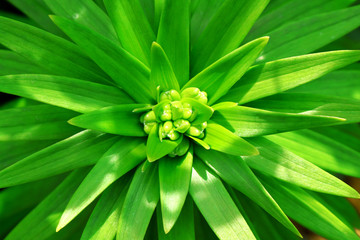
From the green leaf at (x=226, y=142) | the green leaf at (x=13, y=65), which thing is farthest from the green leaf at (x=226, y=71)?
the green leaf at (x=13, y=65)

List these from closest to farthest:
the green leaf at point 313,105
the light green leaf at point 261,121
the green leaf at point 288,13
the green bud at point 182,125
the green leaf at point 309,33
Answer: the light green leaf at point 261,121 < the green bud at point 182,125 < the green leaf at point 313,105 < the green leaf at point 309,33 < the green leaf at point 288,13

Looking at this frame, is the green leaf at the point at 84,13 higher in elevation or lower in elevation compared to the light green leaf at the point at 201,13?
higher

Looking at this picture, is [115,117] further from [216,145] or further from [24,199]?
[24,199]

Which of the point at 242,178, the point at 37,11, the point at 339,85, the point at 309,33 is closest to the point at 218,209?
the point at 242,178

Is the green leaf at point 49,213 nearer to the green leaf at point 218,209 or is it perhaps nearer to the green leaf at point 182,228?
the green leaf at point 182,228

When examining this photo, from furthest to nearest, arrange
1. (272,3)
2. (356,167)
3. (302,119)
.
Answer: (272,3) → (356,167) → (302,119)

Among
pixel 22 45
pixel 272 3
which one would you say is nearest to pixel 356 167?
pixel 272 3

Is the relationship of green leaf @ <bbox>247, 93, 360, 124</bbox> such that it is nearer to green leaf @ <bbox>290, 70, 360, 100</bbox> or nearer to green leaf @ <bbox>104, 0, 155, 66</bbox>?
green leaf @ <bbox>290, 70, 360, 100</bbox>
